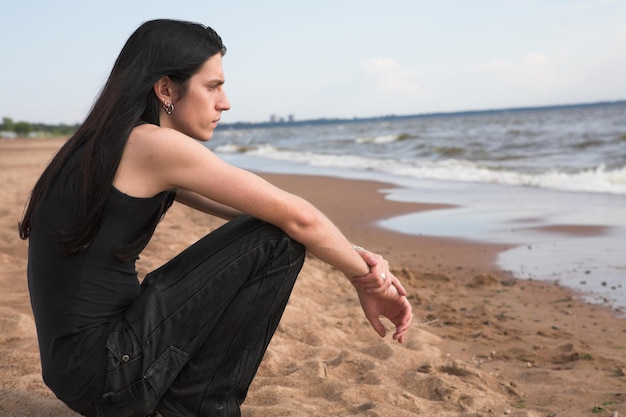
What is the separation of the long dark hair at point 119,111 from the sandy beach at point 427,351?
93 centimetres

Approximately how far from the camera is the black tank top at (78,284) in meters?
1.89

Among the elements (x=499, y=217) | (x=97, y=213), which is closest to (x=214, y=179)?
(x=97, y=213)

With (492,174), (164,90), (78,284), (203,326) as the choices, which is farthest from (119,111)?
(492,174)

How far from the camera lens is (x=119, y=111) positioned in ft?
6.25

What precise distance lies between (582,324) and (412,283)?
1.34 meters

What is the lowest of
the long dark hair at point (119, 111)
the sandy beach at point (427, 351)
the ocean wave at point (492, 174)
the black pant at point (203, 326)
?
the sandy beach at point (427, 351)

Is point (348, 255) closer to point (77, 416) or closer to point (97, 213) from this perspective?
point (97, 213)

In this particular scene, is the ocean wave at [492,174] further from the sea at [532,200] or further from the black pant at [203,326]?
the black pant at [203,326]

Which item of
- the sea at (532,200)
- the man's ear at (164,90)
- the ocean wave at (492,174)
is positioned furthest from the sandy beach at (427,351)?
the ocean wave at (492,174)

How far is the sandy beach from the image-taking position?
9.00 ft

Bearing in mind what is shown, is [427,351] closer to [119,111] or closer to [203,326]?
[203,326]

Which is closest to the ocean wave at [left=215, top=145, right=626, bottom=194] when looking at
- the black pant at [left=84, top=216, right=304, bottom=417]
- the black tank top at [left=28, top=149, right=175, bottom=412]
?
the black pant at [left=84, top=216, right=304, bottom=417]

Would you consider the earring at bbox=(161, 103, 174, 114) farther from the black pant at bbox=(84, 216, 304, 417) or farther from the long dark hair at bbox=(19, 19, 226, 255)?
the black pant at bbox=(84, 216, 304, 417)

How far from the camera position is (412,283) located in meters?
5.11
